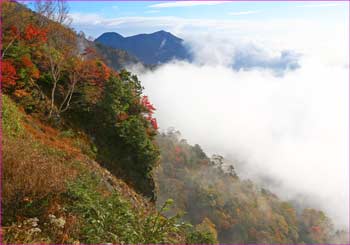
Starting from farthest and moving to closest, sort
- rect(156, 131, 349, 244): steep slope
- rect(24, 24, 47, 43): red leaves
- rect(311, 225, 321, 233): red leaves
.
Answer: rect(311, 225, 321, 233): red leaves → rect(156, 131, 349, 244): steep slope → rect(24, 24, 47, 43): red leaves

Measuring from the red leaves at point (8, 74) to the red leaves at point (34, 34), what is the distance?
15.4 ft

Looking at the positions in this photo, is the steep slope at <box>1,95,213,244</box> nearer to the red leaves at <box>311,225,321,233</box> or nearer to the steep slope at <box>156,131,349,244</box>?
the steep slope at <box>156,131,349,244</box>

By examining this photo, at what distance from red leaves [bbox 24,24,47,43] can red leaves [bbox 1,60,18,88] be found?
4.71 metres

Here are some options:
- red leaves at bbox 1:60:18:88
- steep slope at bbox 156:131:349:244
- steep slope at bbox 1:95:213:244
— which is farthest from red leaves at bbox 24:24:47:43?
steep slope at bbox 156:131:349:244

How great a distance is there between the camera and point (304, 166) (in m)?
173

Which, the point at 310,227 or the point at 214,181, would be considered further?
the point at 310,227

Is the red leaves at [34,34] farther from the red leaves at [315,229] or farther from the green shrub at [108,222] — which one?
the red leaves at [315,229]

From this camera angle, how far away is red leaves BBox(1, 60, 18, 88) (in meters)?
15.6

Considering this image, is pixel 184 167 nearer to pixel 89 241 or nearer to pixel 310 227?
pixel 310 227

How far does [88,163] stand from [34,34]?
38.8 feet

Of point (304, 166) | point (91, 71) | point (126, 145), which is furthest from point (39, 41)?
point (304, 166)

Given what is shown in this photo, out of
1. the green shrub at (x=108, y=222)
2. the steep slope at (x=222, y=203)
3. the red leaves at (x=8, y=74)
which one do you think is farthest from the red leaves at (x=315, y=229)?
the green shrub at (x=108, y=222)

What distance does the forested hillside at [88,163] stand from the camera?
16.7 ft

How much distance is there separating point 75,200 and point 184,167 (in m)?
52.6
